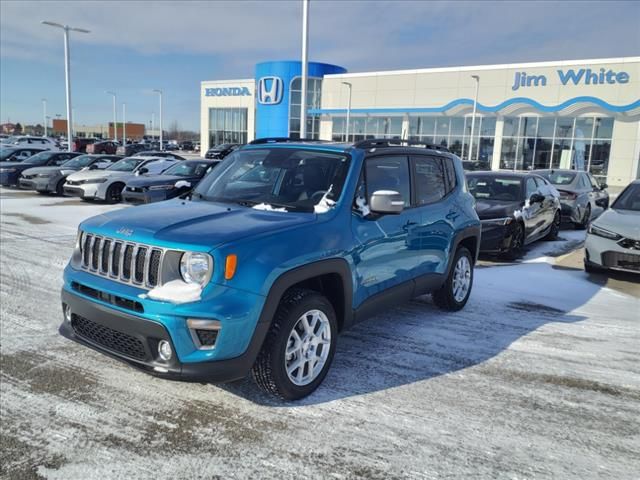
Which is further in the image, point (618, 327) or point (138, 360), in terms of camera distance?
point (618, 327)

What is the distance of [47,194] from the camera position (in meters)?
17.8

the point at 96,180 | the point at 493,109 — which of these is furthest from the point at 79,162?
the point at 493,109

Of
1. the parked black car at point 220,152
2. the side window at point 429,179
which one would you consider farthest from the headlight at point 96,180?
the side window at point 429,179

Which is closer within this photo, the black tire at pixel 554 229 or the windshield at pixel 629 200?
the windshield at pixel 629 200

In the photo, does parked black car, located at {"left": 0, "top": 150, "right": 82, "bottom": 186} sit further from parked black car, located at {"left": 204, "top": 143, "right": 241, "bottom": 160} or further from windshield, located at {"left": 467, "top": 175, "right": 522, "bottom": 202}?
windshield, located at {"left": 467, "top": 175, "right": 522, "bottom": 202}

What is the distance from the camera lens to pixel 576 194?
13.1 meters

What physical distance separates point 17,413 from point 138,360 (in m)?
0.99

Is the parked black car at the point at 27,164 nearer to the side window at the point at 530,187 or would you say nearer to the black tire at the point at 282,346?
the side window at the point at 530,187

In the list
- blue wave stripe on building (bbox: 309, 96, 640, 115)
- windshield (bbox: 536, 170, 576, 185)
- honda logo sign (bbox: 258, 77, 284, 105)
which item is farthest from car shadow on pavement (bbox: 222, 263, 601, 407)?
honda logo sign (bbox: 258, 77, 284, 105)

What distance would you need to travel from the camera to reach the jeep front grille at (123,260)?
3305 millimetres

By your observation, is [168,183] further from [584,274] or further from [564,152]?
[564,152]

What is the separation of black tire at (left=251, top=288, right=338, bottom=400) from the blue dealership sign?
50.6 meters

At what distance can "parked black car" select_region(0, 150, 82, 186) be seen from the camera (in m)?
19.1

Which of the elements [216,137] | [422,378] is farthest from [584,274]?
[216,137]
